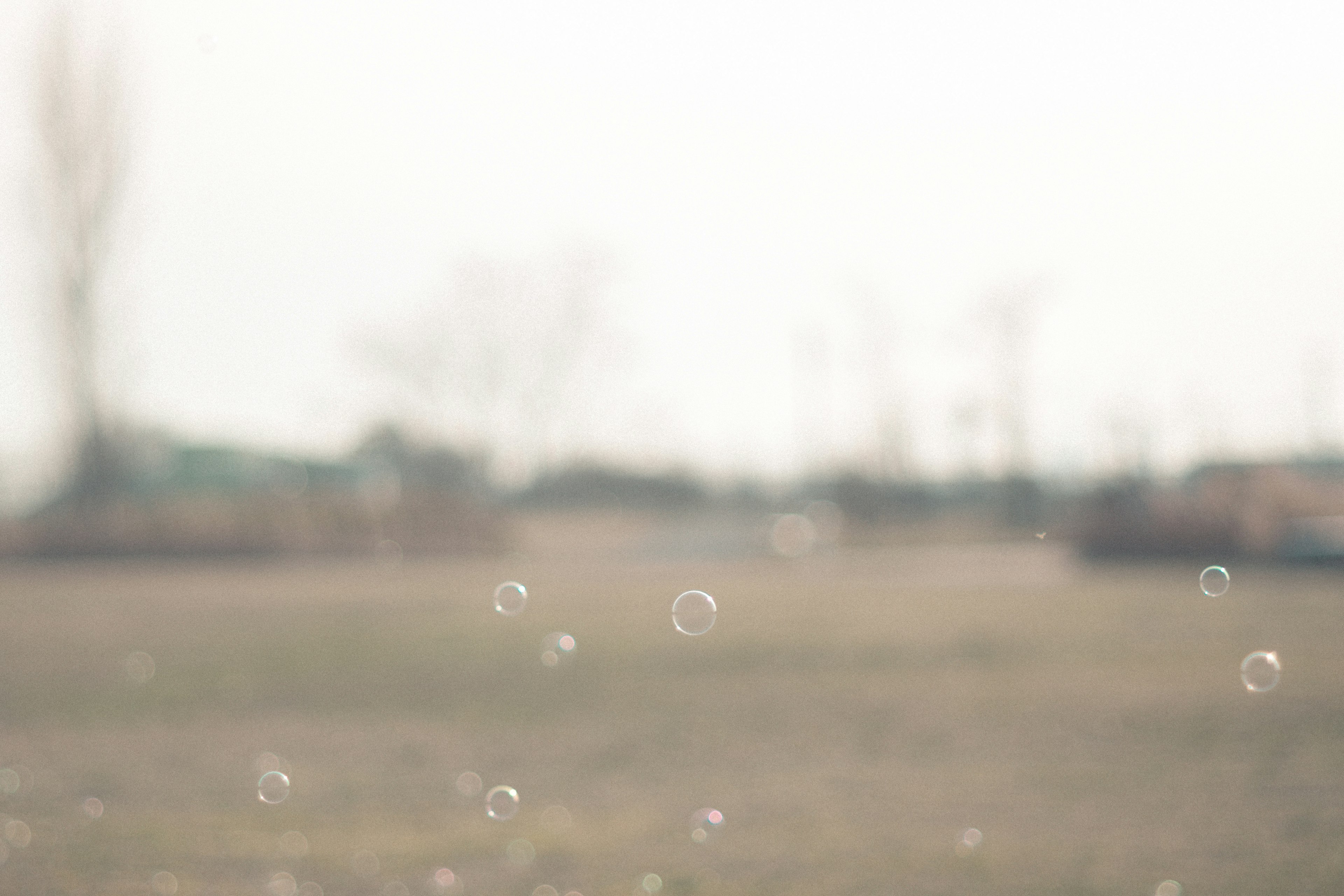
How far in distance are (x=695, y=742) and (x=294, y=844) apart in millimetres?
2682

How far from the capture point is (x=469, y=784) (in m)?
5.57

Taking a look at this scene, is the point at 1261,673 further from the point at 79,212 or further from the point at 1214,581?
the point at 79,212

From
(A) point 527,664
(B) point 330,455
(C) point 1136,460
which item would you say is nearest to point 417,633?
A: (A) point 527,664

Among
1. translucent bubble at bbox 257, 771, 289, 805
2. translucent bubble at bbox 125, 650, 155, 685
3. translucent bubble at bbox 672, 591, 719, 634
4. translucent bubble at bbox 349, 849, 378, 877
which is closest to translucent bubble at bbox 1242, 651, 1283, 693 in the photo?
translucent bubble at bbox 672, 591, 719, 634

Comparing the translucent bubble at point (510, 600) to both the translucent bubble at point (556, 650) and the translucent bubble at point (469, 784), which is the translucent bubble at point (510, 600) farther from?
the translucent bubble at point (469, 784)

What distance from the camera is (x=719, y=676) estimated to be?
8.56 m

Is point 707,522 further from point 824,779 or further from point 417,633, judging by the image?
point 824,779

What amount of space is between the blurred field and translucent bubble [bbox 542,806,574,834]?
2cm

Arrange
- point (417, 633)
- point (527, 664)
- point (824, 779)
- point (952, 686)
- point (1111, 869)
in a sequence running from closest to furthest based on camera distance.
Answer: point (1111, 869), point (824, 779), point (952, 686), point (527, 664), point (417, 633)

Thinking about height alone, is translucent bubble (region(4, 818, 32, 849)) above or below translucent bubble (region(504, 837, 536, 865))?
above

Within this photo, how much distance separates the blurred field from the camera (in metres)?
4.07

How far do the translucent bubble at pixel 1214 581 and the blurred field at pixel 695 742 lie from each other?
0.29m

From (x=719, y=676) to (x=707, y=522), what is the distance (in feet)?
87.6

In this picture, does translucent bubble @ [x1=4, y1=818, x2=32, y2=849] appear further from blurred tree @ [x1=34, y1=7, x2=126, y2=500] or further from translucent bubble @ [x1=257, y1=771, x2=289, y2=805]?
blurred tree @ [x1=34, y1=7, x2=126, y2=500]
